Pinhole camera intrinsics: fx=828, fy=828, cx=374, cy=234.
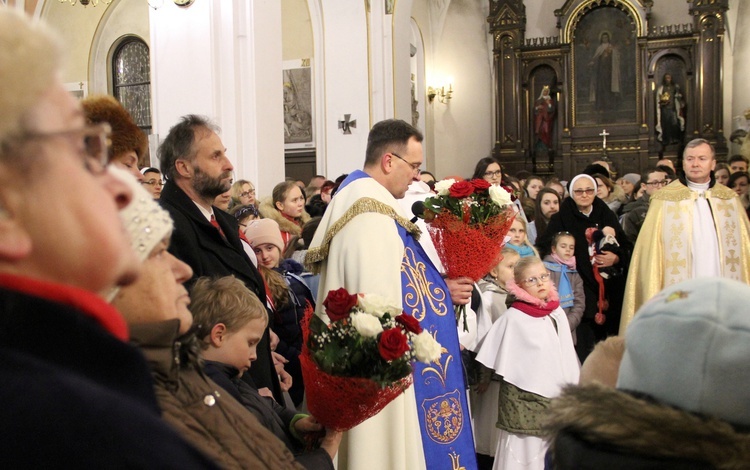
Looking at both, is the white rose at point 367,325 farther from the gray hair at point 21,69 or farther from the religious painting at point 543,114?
the religious painting at point 543,114

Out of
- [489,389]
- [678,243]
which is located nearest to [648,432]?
[489,389]

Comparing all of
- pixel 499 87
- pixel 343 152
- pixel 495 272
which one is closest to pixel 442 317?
pixel 495 272

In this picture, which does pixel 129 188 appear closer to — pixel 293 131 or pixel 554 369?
pixel 554 369

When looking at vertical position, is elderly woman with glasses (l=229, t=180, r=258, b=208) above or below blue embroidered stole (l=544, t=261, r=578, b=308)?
above

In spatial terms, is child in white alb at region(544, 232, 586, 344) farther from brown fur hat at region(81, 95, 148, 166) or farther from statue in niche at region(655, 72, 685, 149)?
statue in niche at region(655, 72, 685, 149)

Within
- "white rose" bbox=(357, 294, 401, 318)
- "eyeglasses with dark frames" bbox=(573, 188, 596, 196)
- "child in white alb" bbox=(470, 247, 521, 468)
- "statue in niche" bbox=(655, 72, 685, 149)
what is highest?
"statue in niche" bbox=(655, 72, 685, 149)

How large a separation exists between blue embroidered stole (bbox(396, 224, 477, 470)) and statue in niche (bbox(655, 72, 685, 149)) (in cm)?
1662

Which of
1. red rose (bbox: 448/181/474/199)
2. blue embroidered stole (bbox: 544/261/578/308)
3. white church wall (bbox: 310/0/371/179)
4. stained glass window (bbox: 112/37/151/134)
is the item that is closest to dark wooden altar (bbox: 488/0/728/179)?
white church wall (bbox: 310/0/371/179)

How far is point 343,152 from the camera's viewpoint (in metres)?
14.5

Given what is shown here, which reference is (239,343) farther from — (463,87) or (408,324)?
(463,87)

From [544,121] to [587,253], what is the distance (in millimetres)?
13149

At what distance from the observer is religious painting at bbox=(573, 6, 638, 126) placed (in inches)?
780

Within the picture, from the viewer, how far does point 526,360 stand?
5457 millimetres

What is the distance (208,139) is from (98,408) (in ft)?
10.1
